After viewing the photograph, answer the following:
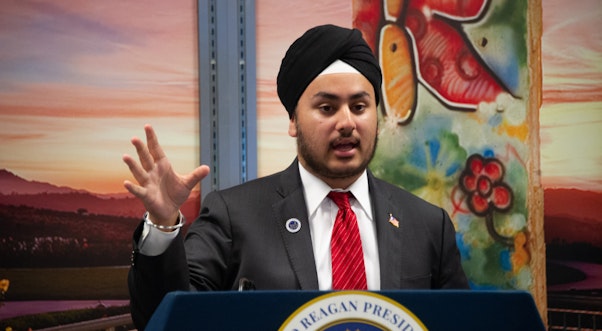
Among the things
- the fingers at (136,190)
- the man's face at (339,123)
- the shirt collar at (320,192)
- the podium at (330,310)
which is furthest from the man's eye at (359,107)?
the podium at (330,310)

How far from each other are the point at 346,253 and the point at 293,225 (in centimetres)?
15

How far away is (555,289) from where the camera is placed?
248 cm

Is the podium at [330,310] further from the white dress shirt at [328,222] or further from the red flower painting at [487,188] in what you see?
the red flower painting at [487,188]

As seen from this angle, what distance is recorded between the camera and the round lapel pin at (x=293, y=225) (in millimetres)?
1710

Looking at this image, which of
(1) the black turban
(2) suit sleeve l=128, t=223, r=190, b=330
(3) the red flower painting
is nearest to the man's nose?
(1) the black turban

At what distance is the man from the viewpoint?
166cm

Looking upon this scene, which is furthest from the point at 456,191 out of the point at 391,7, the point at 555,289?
the point at 391,7

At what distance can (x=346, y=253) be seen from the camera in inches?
65.2

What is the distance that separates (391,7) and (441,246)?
0.99 metres

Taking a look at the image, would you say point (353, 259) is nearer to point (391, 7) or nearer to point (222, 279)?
point (222, 279)

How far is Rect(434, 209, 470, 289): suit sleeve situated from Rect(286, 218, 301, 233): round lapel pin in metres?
0.38

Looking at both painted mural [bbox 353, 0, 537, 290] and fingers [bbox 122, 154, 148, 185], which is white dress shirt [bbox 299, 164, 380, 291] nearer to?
fingers [bbox 122, 154, 148, 185]

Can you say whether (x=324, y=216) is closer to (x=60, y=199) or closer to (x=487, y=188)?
(x=487, y=188)

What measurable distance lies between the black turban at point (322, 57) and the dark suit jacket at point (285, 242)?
230 millimetres
